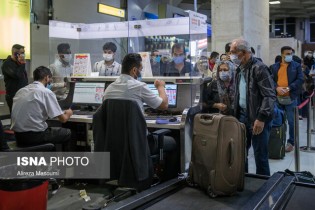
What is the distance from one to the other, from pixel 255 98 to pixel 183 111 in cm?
73

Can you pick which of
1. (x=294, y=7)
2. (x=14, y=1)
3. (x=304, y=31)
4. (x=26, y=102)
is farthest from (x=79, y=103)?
(x=304, y=31)

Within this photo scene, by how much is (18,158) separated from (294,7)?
50.4ft

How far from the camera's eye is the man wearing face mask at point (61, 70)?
4625 millimetres

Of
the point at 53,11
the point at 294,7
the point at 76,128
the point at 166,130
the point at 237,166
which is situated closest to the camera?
the point at 237,166

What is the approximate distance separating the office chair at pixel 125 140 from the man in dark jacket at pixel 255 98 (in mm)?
921

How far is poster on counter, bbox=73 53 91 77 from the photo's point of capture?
4453 mm

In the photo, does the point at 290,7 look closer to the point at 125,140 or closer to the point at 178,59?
the point at 178,59

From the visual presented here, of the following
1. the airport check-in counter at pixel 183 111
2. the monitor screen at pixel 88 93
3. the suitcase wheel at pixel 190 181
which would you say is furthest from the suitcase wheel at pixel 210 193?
the monitor screen at pixel 88 93

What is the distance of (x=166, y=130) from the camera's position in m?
3.12

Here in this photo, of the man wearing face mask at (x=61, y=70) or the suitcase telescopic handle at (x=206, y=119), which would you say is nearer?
the suitcase telescopic handle at (x=206, y=119)

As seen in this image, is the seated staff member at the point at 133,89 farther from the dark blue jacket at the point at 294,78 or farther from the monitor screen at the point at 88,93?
the dark blue jacket at the point at 294,78

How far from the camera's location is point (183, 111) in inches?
135

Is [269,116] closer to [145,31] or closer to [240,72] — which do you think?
[240,72]

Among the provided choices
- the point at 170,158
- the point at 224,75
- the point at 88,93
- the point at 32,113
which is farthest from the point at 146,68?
the point at 32,113
